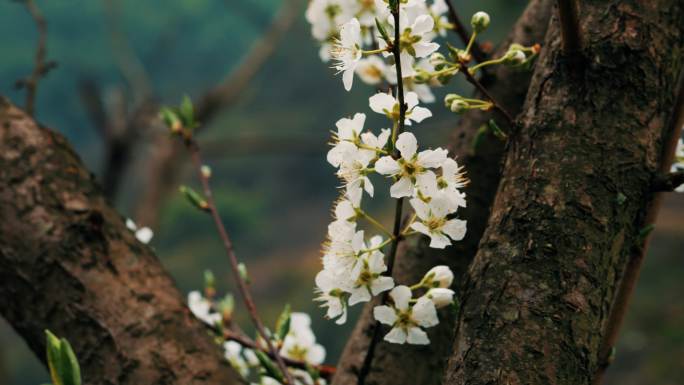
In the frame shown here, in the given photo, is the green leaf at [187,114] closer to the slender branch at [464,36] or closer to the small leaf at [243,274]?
the small leaf at [243,274]

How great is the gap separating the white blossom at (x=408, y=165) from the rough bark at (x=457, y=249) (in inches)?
9.7

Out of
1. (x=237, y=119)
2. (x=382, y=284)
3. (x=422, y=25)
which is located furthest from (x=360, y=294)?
(x=237, y=119)

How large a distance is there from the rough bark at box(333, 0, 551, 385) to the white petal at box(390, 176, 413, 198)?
0.25 m

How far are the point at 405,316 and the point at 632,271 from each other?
0.26m

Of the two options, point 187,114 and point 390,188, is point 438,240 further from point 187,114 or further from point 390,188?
point 187,114

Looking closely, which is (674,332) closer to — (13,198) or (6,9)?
(13,198)

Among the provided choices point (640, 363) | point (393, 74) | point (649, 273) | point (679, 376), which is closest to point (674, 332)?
point (679, 376)

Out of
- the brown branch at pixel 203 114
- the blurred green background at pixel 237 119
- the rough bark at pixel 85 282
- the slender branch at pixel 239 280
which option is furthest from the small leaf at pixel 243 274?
the blurred green background at pixel 237 119

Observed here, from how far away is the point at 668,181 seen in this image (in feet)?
2.23

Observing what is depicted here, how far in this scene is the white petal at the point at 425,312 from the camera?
684mm

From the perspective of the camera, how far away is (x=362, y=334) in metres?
0.89

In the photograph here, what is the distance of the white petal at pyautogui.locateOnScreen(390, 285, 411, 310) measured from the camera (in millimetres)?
673

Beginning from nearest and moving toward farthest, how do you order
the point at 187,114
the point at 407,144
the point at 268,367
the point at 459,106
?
the point at 407,144 < the point at 459,106 < the point at 268,367 < the point at 187,114

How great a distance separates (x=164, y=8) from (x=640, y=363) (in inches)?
358
